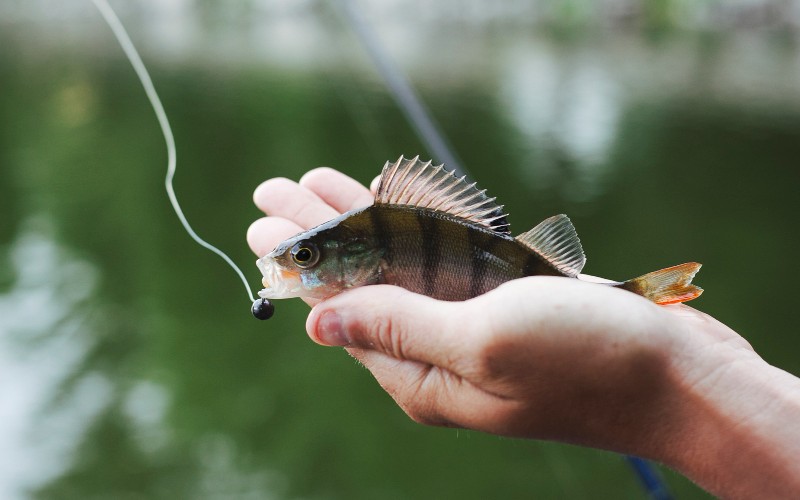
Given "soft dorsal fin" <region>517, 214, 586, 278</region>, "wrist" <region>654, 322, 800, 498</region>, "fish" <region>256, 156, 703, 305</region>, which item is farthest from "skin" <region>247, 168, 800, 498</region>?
"soft dorsal fin" <region>517, 214, 586, 278</region>

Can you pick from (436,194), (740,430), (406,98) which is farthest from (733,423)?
(406,98)

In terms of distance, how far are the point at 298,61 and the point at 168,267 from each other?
1902 centimetres

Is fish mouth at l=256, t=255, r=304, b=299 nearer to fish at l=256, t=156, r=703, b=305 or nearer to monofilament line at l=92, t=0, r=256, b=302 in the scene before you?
fish at l=256, t=156, r=703, b=305

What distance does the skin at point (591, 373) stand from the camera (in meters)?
1.92

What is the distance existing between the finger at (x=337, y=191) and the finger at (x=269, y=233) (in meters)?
0.46

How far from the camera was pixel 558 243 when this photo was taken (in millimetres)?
2338

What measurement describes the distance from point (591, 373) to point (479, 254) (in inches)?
18.8

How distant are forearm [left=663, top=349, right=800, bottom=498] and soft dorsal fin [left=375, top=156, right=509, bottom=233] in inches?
28.6

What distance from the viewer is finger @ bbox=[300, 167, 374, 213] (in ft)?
10.9

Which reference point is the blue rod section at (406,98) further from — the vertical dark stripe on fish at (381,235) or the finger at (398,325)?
the finger at (398,325)

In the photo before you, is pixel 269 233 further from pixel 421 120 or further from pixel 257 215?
pixel 257 215

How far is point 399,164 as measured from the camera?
2.31m

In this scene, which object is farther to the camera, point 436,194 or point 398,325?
point 436,194

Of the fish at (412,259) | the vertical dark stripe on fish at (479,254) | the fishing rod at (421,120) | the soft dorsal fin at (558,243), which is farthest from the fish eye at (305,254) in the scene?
the fishing rod at (421,120)
